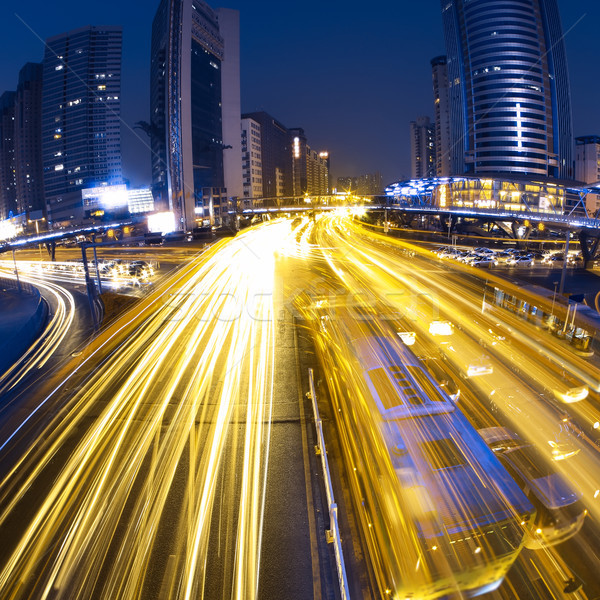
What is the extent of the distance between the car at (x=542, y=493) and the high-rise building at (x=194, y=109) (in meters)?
77.8

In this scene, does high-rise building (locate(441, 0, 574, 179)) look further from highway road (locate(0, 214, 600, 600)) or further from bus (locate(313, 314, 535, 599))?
bus (locate(313, 314, 535, 599))

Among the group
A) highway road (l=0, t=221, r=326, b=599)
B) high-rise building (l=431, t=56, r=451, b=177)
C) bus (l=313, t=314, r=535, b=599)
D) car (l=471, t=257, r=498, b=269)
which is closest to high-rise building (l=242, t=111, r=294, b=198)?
high-rise building (l=431, t=56, r=451, b=177)

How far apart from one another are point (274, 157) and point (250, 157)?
28.2 m

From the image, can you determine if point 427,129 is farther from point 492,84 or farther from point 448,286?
point 448,286

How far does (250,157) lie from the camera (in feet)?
378

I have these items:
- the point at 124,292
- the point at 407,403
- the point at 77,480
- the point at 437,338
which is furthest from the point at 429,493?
the point at 124,292

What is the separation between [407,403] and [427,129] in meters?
192

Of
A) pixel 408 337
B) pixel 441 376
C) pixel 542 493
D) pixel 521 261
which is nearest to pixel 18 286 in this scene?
pixel 408 337

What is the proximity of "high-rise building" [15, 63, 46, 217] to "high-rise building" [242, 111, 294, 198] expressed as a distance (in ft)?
209

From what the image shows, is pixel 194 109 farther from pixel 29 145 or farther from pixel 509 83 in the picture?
pixel 509 83

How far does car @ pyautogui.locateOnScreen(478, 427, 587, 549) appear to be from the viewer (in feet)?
19.0

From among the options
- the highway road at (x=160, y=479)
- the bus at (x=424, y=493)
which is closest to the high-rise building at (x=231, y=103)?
the highway road at (x=160, y=479)

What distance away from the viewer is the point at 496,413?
9.05 meters

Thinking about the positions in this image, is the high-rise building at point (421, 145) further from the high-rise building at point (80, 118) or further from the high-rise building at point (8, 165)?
the high-rise building at point (8, 165)
